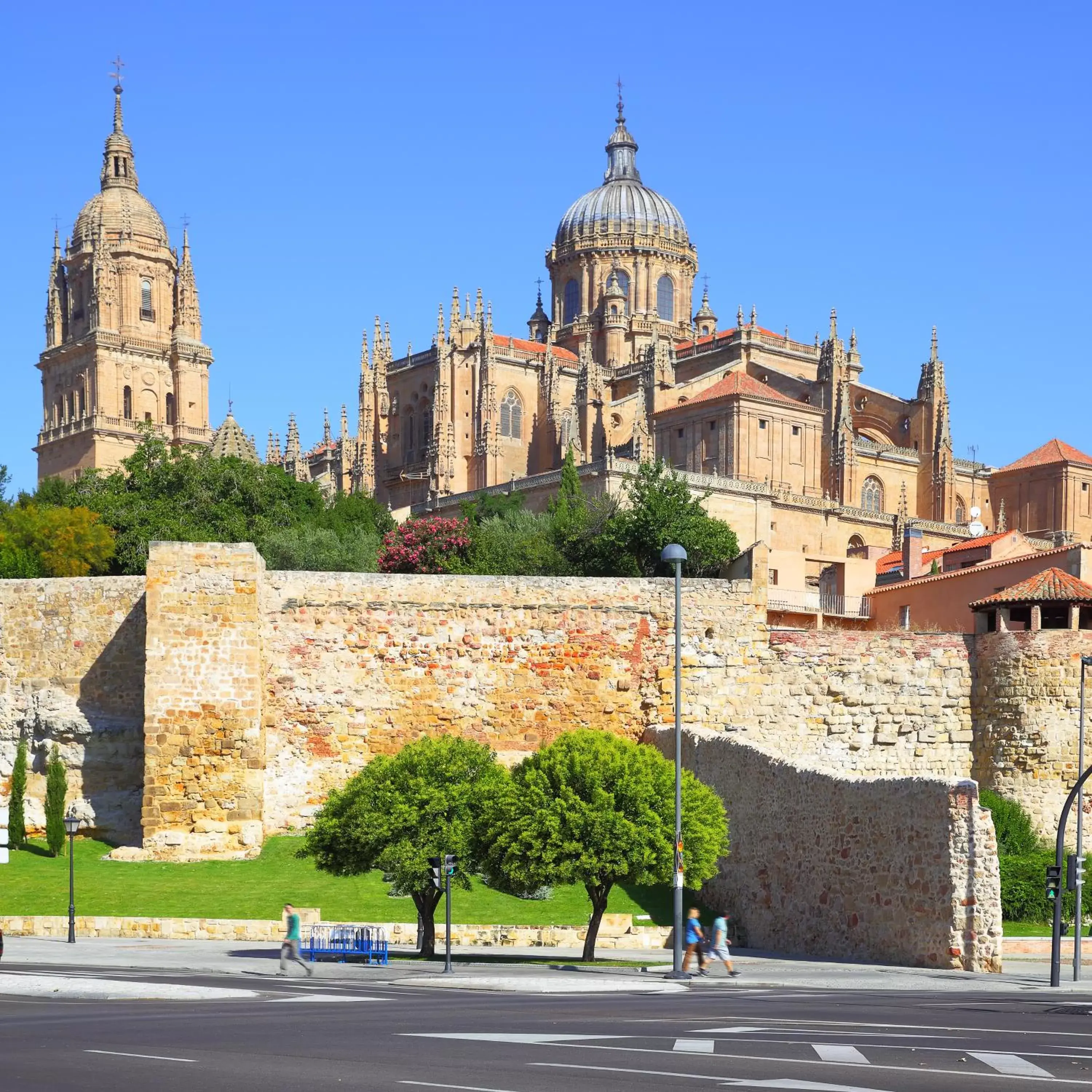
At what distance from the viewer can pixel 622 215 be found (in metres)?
99.3

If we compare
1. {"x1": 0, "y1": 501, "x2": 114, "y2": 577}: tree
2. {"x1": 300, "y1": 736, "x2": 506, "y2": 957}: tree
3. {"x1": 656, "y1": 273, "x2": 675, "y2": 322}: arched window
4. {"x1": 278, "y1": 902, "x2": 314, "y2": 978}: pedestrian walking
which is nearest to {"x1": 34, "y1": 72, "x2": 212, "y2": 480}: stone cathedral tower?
{"x1": 656, "y1": 273, "x2": 675, "y2": 322}: arched window

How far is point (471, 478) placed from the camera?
8231cm

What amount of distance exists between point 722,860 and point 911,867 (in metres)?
6.38

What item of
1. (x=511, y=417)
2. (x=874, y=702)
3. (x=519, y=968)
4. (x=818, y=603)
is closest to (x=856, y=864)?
(x=519, y=968)

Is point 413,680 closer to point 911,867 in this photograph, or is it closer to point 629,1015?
point 911,867

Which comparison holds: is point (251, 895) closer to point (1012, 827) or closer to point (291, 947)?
point (291, 947)

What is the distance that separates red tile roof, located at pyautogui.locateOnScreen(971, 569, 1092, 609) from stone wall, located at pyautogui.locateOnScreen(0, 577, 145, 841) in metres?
16.6

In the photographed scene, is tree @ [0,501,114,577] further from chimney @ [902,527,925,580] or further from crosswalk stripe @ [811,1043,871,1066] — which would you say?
crosswalk stripe @ [811,1043,871,1066]

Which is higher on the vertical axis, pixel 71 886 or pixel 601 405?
pixel 601 405

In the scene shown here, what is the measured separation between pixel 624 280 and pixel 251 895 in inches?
2750

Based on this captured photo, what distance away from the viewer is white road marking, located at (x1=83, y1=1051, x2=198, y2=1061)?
44.6 feet

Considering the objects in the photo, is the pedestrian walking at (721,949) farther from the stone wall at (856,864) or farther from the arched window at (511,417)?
the arched window at (511,417)

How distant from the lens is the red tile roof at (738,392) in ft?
241

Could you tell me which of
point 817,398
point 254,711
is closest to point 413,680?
point 254,711
